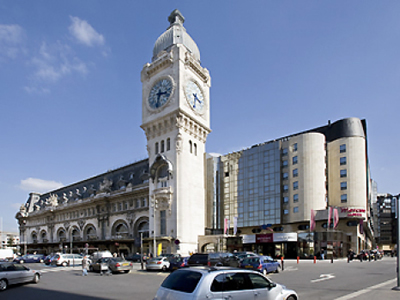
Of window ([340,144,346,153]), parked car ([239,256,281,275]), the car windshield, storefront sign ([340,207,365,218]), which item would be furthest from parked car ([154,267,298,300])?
window ([340,144,346,153])

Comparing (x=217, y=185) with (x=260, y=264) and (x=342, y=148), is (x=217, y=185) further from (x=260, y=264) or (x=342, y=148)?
(x=260, y=264)

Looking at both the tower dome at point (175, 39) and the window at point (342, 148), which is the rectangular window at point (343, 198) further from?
the tower dome at point (175, 39)

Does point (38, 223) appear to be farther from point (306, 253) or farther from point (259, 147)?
point (306, 253)

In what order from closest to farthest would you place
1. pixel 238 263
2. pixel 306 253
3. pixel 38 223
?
pixel 238 263 < pixel 306 253 < pixel 38 223

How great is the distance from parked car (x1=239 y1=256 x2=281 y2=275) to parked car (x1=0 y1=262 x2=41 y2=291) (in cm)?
1472

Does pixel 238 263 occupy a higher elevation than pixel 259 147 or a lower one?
lower

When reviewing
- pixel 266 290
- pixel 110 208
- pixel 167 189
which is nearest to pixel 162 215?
pixel 167 189

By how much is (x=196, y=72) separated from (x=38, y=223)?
245ft

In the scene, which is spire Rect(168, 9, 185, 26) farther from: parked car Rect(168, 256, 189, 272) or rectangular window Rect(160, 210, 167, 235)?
parked car Rect(168, 256, 189, 272)

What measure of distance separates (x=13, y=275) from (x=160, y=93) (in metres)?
45.5

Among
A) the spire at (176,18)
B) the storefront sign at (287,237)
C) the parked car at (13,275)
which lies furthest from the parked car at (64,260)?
the spire at (176,18)

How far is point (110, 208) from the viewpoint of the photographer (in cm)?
7581

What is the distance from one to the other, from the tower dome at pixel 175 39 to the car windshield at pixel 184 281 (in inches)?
2342

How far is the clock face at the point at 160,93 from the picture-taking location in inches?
2399
